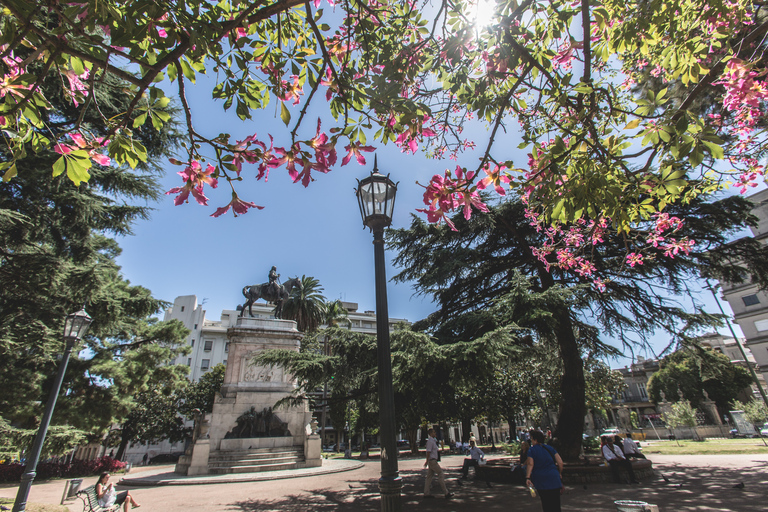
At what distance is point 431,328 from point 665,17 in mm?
10304

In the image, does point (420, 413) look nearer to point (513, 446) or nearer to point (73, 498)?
point (73, 498)

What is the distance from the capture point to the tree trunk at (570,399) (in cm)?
1003

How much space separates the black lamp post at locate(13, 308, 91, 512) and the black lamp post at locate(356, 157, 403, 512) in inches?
230

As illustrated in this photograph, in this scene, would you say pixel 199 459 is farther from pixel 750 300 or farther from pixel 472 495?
pixel 750 300

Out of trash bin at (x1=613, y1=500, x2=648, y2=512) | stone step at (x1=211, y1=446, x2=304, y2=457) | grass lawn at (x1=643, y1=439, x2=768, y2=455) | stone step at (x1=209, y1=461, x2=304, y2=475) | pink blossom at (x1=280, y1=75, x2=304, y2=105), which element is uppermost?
pink blossom at (x1=280, y1=75, x2=304, y2=105)

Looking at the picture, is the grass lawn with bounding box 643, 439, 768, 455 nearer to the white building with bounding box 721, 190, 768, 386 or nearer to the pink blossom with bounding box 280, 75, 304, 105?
the white building with bounding box 721, 190, 768, 386

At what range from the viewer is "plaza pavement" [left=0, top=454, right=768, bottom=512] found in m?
6.84

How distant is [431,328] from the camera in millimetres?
12617

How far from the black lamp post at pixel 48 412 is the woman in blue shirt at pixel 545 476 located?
726 cm

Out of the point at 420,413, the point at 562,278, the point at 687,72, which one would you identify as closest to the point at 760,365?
the point at 562,278

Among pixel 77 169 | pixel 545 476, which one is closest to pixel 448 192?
pixel 77 169

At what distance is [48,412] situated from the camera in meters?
6.58

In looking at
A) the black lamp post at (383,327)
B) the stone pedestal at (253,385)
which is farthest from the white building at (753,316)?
the black lamp post at (383,327)

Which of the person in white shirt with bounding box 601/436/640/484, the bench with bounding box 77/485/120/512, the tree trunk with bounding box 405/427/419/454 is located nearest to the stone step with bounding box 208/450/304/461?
the tree trunk with bounding box 405/427/419/454
